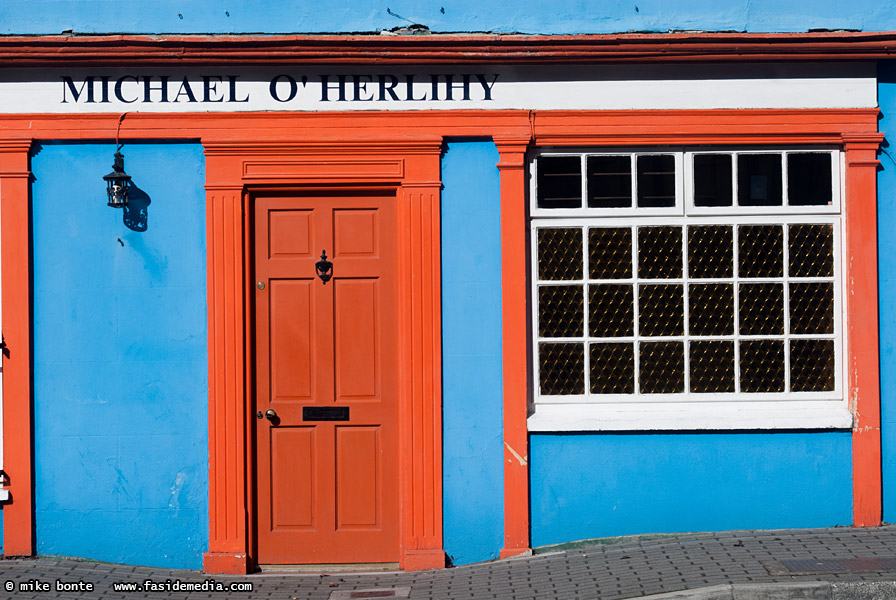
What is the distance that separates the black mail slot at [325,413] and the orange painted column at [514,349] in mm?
1116

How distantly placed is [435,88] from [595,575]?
3328 mm

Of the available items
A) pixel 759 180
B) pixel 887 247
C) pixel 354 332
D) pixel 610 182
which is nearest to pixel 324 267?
pixel 354 332

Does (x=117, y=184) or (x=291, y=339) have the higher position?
(x=117, y=184)

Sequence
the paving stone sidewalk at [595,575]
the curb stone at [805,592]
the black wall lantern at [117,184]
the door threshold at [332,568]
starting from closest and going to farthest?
1. the curb stone at [805,592]
2. the paving stone sidewalk at [595,575]
3. the black wall lantern at [117,184]
4. the door threshold at [332,568]

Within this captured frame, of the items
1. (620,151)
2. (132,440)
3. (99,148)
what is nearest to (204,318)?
(132,440)

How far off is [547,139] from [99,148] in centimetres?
303

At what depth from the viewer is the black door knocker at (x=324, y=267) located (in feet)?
21.1

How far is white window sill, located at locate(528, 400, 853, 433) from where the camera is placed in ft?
21.0

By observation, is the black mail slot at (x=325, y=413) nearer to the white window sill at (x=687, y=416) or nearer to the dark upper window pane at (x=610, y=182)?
the white window sill at (x=687, y=416)

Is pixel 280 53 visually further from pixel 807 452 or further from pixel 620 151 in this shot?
pixel 807 452

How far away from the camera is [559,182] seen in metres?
6.57

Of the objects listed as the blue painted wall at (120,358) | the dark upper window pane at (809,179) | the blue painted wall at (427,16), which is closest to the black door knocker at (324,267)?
the blue painted wall at (120,358)

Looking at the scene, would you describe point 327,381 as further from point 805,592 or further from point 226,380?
point 805,592

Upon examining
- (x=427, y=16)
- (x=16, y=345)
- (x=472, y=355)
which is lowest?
(x=472, y=355)
